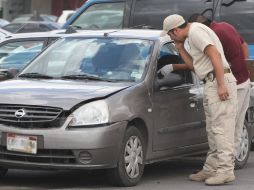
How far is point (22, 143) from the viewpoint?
23.7ft

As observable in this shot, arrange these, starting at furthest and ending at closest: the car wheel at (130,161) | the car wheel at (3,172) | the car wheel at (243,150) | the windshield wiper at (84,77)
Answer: the car wheel at (243,150), the car wheel at (3,172), the windshield wiper at (84,77), the car wheel at (130,161)

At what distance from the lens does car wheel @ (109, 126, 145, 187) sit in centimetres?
732

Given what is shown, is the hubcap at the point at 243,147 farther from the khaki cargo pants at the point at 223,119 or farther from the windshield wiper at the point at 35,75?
the windshield wiper at the point at 35,75

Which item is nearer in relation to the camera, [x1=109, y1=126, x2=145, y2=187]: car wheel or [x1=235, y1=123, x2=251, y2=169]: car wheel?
[x1=109, y1=126, x2=145, y2=187]: car wheel

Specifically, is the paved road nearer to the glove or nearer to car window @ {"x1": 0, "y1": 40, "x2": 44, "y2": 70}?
the glove

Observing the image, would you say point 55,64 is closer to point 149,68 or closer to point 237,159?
point 149,68

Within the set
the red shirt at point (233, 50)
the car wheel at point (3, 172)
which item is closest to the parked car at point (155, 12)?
the red shirt at point (233, 50)

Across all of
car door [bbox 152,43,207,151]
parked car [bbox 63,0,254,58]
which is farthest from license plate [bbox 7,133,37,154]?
parked car [bbox 63,0,254,58]

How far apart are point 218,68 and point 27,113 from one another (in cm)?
192

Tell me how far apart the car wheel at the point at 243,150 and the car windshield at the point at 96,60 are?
177cm

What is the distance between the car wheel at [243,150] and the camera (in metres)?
9.05

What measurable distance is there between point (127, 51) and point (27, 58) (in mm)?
2744

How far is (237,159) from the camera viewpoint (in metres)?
9.02

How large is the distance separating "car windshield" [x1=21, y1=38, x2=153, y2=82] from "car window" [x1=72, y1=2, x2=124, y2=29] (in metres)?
4.11
